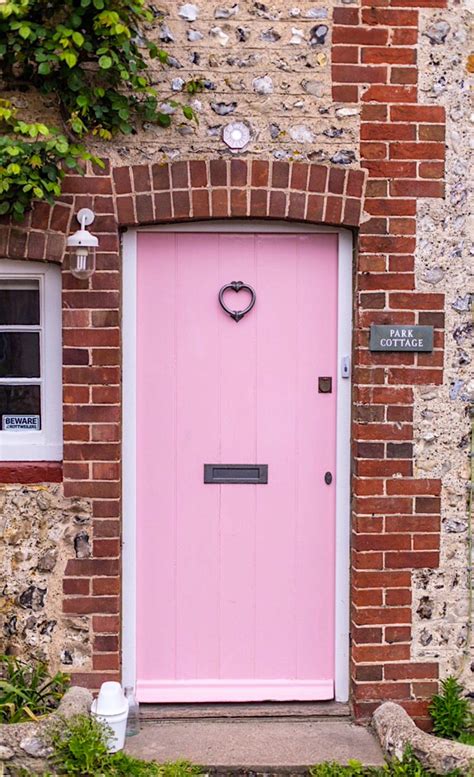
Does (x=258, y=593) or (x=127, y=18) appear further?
(x=258, y=593)

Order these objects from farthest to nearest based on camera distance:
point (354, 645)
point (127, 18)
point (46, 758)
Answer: point (354, 645) → point (127, 18) → point (46, 758)

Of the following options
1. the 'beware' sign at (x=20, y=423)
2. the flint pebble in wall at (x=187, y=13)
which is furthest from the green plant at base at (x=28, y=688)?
the flint pebble in wall at (x=187, y=13)

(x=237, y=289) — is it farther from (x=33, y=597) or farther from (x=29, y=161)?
(x=33, y=597)

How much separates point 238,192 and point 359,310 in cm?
87

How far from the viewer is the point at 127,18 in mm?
4156

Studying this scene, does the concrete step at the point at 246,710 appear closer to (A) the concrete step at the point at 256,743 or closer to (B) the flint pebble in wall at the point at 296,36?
(A) the concrete step at the point at 256,743

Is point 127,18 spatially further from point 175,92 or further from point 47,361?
point 47,361

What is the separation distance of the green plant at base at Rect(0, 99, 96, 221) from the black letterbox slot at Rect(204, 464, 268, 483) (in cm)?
162

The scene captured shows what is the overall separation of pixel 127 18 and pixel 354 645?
338cm

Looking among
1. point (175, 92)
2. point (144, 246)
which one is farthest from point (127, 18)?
A: point (144, 246)

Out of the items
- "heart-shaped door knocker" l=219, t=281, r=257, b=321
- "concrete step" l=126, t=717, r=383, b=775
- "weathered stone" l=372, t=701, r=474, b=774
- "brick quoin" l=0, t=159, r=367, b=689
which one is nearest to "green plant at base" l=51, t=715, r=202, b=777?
"concrete step" l=126, t=717, r=383, b=775

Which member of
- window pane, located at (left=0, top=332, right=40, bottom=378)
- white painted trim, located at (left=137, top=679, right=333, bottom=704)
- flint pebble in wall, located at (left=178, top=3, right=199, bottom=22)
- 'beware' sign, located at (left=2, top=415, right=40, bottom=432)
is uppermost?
A: flint pebble in wall, located at (left=178, top=3, right=199, bottom=22)

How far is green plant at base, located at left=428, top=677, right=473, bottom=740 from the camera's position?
4.34m

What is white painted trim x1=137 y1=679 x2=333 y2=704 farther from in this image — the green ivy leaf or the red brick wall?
the green ivy leaf
